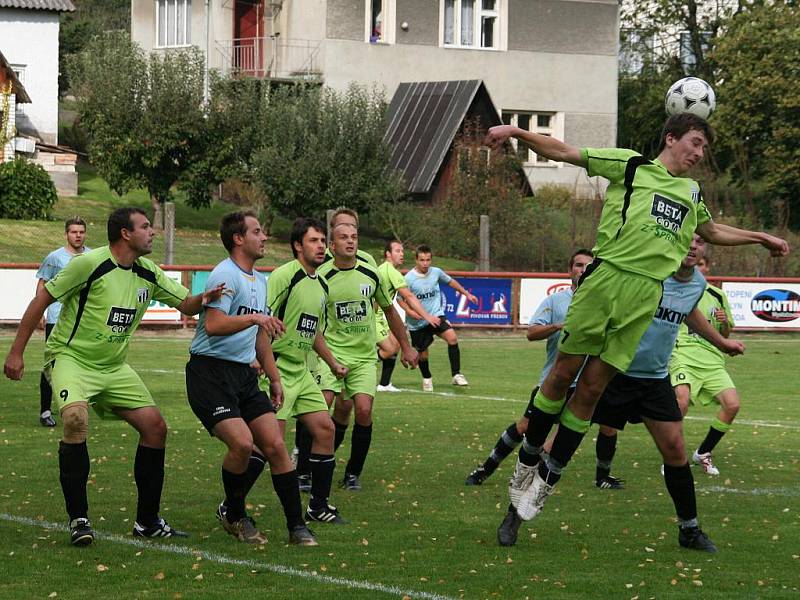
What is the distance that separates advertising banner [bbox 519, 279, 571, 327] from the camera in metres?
29.7

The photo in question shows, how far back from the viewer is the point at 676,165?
7980mm

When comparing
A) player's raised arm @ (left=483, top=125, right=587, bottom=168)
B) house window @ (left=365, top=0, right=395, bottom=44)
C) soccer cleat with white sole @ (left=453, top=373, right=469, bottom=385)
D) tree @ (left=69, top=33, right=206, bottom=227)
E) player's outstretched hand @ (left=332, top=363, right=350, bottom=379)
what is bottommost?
soccer cleat with white sole @ (left=453, top=373, right=469, bottom=385)

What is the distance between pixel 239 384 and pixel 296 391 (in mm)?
933

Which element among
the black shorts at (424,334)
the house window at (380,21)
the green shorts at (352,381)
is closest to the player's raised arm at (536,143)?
the green shorts at (352,381)

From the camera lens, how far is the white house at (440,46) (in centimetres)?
4862

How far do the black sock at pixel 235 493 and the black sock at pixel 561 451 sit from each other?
185 cm

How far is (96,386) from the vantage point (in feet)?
27.6

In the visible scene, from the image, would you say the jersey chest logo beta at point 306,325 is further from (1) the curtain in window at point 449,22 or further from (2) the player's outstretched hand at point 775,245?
(1) the curtain in window at point 449,22

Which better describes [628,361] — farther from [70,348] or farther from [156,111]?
[156,111]

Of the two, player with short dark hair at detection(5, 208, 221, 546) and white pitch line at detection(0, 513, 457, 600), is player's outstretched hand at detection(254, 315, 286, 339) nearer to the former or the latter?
player with short dark hair at detection(5, 208, 221, 546)

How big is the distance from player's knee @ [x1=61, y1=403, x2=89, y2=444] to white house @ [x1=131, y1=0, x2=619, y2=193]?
40.0 metres

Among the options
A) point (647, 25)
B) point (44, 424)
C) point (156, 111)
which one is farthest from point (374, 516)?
point (647, 25)

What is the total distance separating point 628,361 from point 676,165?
1172 mm

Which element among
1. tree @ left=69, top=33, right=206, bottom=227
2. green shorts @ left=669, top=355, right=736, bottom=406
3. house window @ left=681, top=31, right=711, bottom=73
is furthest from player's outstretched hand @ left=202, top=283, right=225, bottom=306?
house window @ left=681, top=31, right=711, bottom=73
